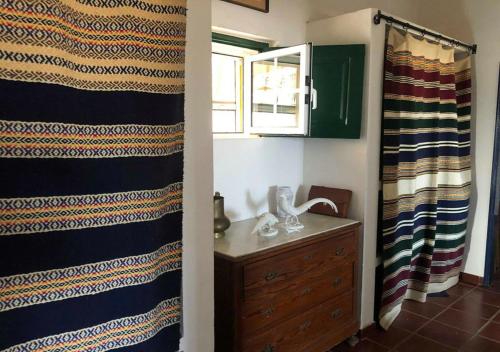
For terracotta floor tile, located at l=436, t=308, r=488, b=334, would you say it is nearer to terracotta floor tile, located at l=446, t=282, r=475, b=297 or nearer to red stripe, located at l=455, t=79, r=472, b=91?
terracotta floor tile, located at l=446, t=282, r=475, b=297

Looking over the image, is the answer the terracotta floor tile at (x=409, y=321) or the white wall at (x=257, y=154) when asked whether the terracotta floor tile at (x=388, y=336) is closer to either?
the terracotta floor tile at (x=409, y=321)

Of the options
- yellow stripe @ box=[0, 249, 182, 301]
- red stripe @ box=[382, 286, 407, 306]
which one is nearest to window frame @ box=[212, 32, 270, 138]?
yellow stripe @ box=[0, 249, 182, 301]

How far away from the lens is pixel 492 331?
106 inches

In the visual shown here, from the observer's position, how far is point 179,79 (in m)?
1.17

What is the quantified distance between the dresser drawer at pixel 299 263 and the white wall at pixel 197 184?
45 cm

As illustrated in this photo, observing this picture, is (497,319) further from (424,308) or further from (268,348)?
(268,348)

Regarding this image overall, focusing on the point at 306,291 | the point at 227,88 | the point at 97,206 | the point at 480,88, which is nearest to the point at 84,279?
the point at 97,206

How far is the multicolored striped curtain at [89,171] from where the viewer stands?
35.1 inches

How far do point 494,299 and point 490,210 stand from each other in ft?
2.40

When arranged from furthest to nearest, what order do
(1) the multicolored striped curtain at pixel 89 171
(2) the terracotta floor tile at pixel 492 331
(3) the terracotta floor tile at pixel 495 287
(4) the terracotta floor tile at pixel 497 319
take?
(3) the terracotta floor tile at pixel 495 287, (4) the terracotta floor tile at pixel 497 319, (2) the terracotta floor tile at pixel 492 331, (1) the multicolored striped curtain at pixel 89 171

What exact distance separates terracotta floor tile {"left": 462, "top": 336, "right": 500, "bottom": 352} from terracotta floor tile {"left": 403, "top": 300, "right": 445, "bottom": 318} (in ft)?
1.18

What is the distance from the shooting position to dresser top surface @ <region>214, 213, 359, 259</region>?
1.88 m

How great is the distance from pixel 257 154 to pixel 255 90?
41cm

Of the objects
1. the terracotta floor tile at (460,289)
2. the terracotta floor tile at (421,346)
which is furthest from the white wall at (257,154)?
the terracotta floor tile at (460,289)
